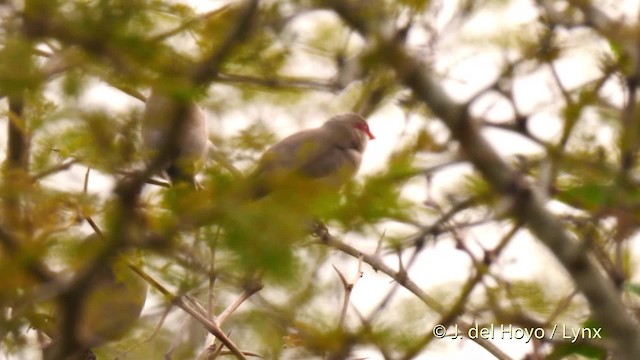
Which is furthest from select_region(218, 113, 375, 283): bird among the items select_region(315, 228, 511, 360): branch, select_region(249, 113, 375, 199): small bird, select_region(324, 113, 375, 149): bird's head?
select_region(324, 113, 375, 149): bird's head

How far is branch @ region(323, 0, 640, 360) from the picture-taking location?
2.49 meters

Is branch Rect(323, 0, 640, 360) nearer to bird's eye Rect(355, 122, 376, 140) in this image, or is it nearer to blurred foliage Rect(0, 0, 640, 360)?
blurred foliage Rect(0, 0, 640, 360)

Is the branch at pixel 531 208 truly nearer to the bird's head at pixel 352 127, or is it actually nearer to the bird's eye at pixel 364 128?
the bird's head at pixel 352 127

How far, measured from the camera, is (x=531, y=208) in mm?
2520

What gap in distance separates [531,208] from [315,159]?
1721mm

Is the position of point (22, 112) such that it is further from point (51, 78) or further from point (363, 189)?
point (363, 189)

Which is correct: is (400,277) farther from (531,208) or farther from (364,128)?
(364,128)

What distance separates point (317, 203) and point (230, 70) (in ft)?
1.48

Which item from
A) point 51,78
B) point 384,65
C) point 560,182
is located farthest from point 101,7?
point 560,182

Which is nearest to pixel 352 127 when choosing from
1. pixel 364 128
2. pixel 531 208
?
pixel 364 128

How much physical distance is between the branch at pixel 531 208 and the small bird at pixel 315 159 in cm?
32

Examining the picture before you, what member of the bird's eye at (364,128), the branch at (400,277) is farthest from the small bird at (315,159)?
the branch at (400,277)

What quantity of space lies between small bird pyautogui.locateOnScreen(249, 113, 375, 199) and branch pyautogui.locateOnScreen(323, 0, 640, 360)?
1.04 ft

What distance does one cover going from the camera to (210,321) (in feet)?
13.7
